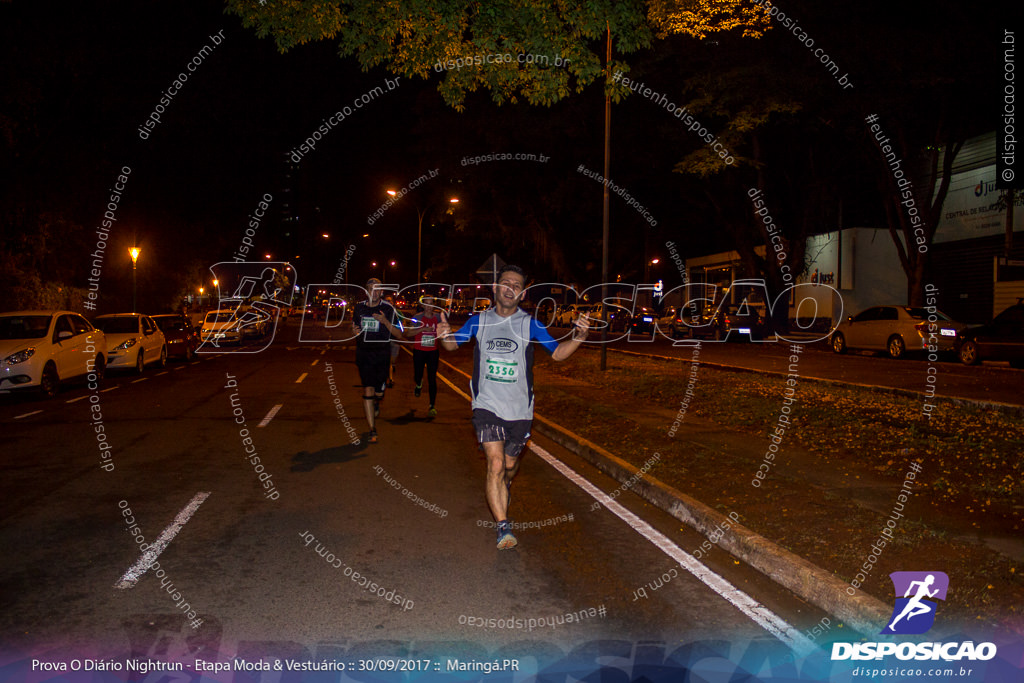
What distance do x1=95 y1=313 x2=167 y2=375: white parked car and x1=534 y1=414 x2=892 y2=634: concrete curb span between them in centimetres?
1612

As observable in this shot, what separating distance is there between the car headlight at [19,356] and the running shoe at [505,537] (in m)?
12.4

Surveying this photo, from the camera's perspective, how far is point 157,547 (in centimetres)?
565

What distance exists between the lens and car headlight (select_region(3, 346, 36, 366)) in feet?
46.4

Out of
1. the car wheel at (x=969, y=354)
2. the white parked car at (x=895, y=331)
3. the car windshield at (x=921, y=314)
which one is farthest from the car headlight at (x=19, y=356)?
the car windshield at (x=921, y=314)

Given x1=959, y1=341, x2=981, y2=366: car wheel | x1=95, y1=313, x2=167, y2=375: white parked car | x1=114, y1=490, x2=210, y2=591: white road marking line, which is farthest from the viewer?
x1=959, y1=341, x2=981, y2=366: car wheel

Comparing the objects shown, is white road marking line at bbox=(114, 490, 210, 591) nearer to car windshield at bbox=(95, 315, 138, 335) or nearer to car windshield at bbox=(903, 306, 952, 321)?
car windshield at bbox=(95, 315, 138, 335)

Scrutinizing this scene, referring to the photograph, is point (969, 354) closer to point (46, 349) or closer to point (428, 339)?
point (428, 339)

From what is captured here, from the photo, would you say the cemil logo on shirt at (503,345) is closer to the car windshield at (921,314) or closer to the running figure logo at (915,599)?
the running figure logo at (915,599)

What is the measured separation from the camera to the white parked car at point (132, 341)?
1991 centimetres

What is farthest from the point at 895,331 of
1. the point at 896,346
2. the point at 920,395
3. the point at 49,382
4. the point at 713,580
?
the point at 49,382

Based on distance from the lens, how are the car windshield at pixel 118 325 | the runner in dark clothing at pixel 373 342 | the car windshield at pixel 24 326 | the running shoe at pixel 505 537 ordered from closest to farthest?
the running shoe at pixel 505 537 < the runner in dark clothing at pixel 373 342 < the car windshield at pixel 24 326 < the car windshield at pixel 118 325

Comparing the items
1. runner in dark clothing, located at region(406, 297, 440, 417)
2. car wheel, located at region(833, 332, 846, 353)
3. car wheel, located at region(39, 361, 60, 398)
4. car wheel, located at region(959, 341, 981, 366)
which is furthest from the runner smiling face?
car wheel, located at region(833, 332, 846, 353)

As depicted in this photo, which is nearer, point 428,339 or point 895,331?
point 428,339

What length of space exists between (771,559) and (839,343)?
23617mm
